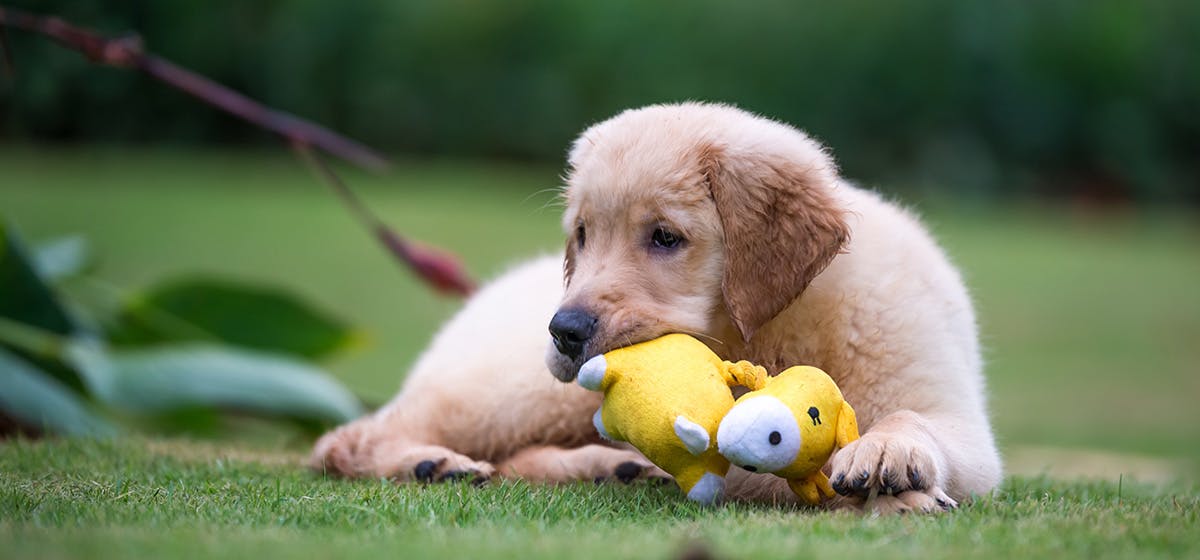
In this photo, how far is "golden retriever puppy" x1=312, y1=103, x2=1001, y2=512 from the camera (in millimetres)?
3830

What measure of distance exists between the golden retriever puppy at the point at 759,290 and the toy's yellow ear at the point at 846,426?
0.07 metres

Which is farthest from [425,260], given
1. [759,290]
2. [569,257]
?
[759,290]

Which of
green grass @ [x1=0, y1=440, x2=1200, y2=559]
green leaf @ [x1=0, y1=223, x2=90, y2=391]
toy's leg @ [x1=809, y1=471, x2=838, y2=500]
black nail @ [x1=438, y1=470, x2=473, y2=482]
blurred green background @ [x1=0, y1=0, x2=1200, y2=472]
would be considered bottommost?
green grass @ [x1=0, y1=440, x2=1200, y2=559]

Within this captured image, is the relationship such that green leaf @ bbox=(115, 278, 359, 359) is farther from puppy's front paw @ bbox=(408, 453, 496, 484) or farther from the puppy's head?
the puppy's head

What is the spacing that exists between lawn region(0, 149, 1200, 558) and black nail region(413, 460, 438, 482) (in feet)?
0.60

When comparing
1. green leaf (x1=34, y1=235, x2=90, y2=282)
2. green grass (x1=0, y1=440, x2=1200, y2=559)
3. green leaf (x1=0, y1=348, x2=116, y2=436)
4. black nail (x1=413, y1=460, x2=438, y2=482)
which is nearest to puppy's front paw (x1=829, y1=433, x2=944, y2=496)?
green grass (x1=0, y1=440, x2=1200, y2=559)

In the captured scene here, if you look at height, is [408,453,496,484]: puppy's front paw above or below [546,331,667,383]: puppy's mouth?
below

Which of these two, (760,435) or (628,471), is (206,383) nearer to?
(628,471)

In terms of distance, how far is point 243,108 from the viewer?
511cm

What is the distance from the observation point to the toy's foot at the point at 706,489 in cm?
371

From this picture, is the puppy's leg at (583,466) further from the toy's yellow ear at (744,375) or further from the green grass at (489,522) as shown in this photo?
the toy's yellow ear at (744,375)

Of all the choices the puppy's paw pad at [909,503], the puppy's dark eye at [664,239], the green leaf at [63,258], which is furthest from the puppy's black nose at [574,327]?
the green leaf at [63,258]

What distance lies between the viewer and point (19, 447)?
194 inches

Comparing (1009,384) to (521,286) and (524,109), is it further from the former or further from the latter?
(524,109)
